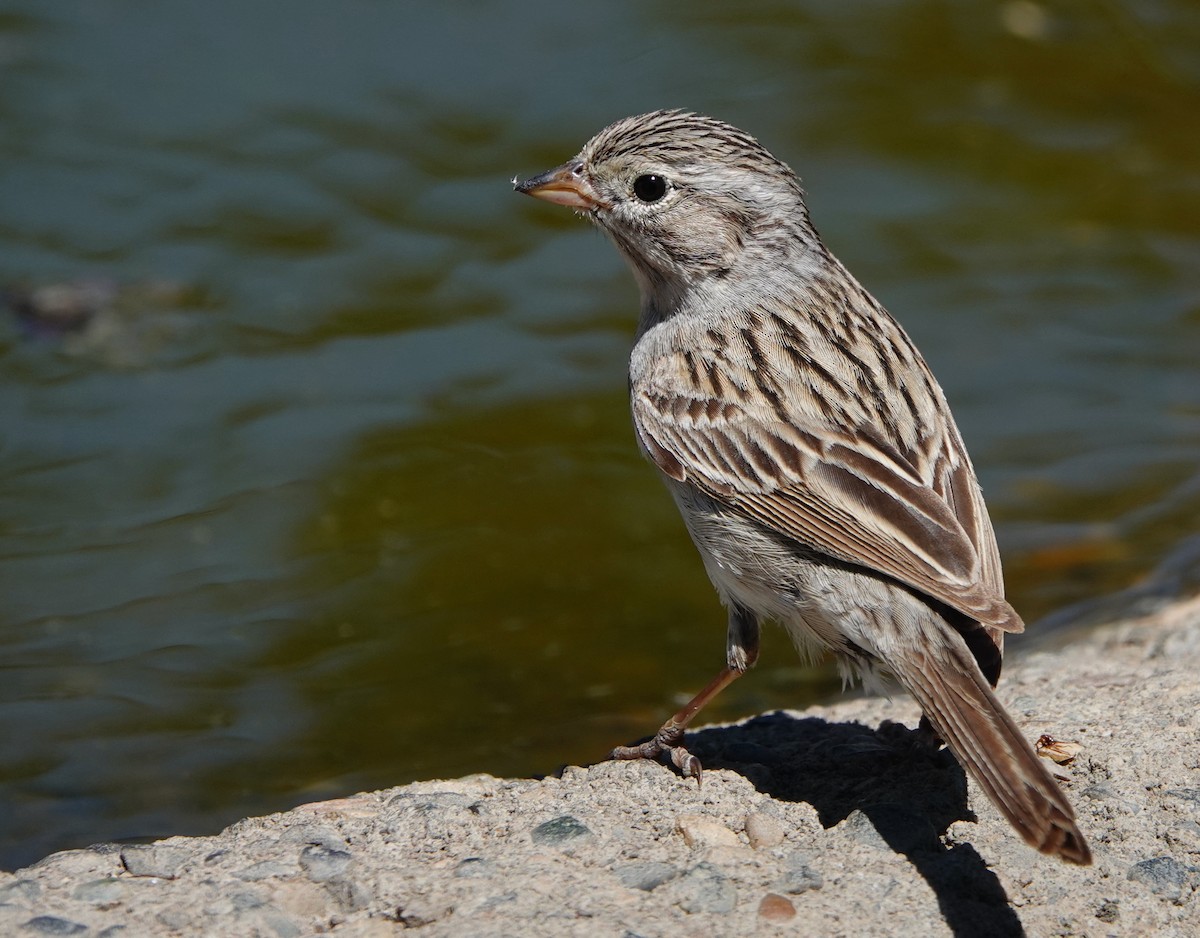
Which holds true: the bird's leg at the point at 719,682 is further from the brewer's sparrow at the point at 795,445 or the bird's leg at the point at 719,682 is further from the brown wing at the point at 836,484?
the brown wing at the point at 836,484

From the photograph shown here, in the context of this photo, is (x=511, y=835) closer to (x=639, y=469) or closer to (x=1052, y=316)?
(x=639, y=469)

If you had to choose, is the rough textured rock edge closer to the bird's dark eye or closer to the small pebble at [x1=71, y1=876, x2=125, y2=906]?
the small pebble at [x1=71, y1=876, x2=125, y2=906]

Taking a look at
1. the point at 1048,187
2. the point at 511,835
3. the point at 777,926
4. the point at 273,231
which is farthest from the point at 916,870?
the point at 1048,187

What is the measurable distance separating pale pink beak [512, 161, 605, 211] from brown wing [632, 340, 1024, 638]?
853 mm

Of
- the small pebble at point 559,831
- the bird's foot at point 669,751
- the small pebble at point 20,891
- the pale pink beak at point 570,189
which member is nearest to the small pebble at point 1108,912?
the bird's foot at point 669,751

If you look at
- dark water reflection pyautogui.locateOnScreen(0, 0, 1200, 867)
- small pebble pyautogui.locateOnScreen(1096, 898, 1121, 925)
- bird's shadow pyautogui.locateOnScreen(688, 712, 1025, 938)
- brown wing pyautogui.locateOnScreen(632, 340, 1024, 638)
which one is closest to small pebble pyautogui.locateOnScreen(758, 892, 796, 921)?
bird's shadow pyautogui.locateOnScreen(688, 712, 1025, 938)

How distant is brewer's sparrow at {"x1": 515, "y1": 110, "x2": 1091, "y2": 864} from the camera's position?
16.1ft

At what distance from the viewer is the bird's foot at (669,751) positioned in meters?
5.37

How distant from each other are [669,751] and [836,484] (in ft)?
Result: 3.61

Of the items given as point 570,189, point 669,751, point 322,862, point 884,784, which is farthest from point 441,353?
point 322,862

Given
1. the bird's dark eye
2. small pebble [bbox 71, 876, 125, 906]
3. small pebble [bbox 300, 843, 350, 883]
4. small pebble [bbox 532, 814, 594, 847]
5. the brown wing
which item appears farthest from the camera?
the bird's dark eye

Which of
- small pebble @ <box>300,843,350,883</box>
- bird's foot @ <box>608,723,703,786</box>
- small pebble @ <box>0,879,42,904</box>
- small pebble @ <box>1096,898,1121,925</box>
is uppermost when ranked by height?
small pebble @ <box>0,879,42,904</box>

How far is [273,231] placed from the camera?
447 inches

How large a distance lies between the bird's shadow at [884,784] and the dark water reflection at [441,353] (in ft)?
4.07
